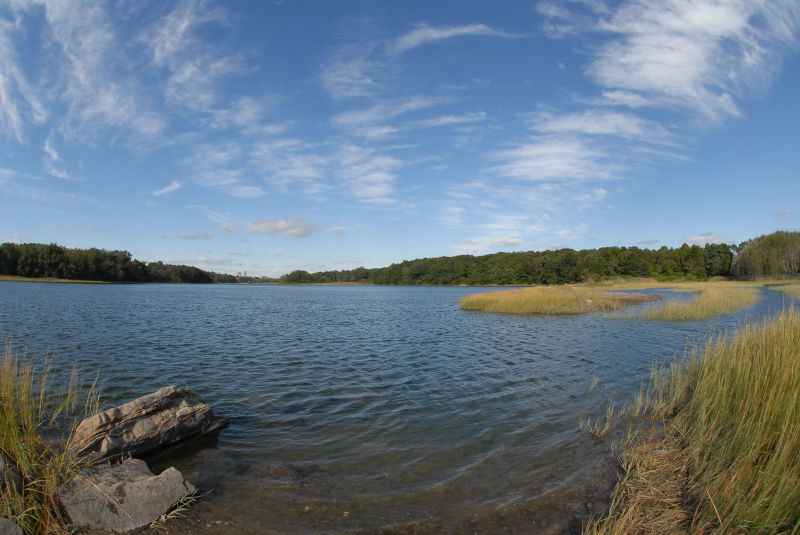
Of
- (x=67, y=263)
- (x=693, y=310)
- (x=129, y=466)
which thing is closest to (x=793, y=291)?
(x=693, y=310)

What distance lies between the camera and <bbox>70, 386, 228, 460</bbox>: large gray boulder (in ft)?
21.9

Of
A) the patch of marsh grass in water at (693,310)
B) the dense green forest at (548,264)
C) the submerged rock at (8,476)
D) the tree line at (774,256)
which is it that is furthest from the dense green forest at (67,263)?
the tree line at (774,256)

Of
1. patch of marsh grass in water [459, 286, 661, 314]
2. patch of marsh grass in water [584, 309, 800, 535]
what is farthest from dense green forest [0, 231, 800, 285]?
patch of marsh grass in water [584, 309, 800, 535]

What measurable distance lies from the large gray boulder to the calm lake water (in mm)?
470

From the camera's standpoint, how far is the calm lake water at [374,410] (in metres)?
5.84

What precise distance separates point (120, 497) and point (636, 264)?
159 meters

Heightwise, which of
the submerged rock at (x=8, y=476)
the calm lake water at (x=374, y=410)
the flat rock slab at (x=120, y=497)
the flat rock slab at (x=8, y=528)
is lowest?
the calm lake water at (x=374, y=410)

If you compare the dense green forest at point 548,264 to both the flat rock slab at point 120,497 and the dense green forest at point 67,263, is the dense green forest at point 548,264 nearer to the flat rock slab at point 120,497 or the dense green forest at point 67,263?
the dense green forest at point 67,263

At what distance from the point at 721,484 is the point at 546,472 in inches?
101

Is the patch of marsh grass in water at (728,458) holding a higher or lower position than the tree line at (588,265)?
lower

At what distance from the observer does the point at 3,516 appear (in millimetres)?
4523

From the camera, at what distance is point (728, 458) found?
18.7 ft

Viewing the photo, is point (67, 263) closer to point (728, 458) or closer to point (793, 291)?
point (728, 458)

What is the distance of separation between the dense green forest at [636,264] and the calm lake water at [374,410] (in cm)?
10679
